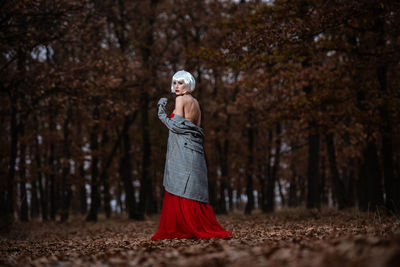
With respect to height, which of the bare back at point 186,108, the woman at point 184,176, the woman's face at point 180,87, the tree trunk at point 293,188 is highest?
the woman's face at point 180,87

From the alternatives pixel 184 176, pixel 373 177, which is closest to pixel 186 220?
pixel 184 176

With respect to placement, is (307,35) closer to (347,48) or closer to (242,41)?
(242,41)

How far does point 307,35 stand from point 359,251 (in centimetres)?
655

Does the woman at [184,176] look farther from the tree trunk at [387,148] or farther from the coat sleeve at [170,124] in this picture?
the tree trunk at [387,148]

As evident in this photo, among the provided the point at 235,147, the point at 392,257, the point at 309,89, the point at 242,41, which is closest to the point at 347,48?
the point at 242,41

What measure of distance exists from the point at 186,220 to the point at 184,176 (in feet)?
2.64

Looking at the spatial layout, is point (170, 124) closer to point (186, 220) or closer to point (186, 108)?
point (186, 108)

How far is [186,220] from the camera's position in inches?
272

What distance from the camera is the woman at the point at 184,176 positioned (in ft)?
22.9

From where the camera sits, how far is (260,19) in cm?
1084

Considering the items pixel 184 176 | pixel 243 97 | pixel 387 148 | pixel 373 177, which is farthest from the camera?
pixel 243 97

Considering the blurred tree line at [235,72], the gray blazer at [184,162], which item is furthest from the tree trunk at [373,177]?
the gray blazer at [184,162]

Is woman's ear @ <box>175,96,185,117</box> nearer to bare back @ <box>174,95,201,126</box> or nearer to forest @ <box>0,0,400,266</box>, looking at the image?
bare back @ <box>174,95,201,126</box>

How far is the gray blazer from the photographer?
711 cm
